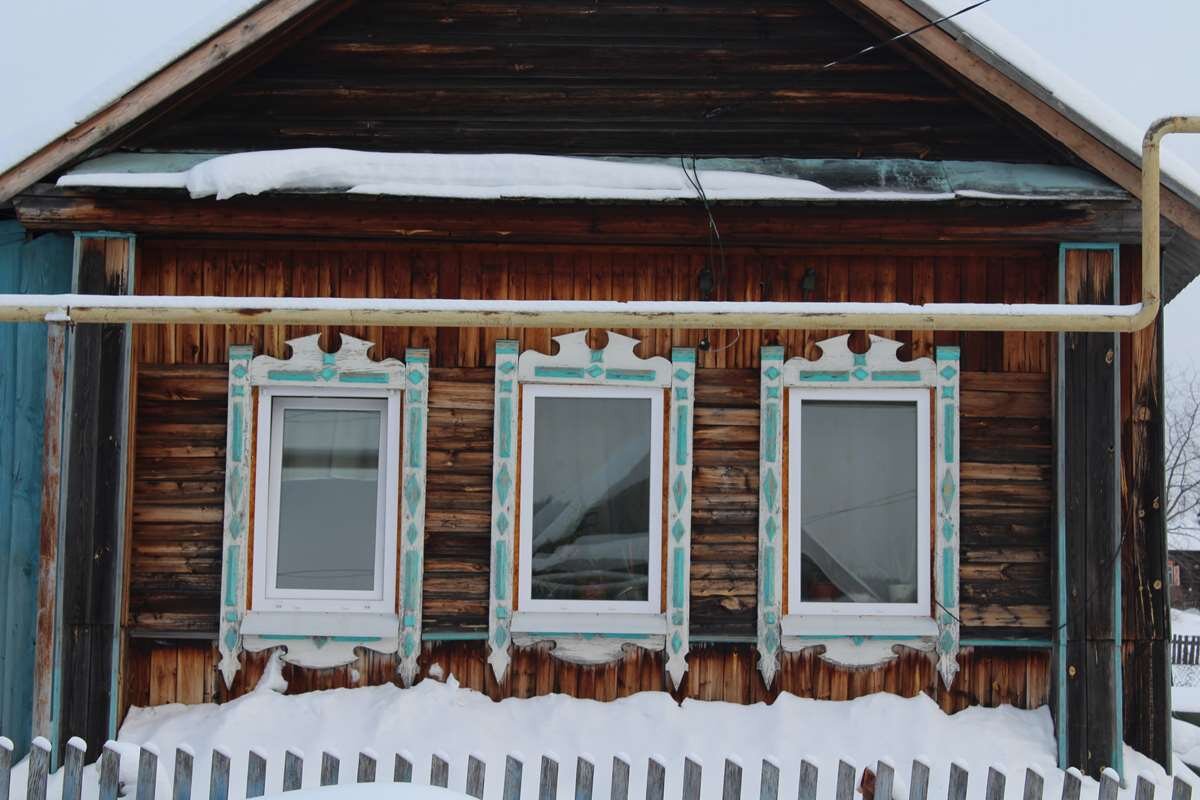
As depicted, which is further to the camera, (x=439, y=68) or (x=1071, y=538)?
(x=439, y=68)

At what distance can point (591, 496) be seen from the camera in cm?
645

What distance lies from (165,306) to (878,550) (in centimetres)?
415

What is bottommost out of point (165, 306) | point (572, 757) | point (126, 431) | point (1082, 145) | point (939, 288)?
point (572, 757)

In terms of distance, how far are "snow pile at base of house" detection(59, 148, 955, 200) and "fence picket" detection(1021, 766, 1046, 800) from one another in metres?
3.03

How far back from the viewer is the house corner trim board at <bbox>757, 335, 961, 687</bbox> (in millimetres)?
6246

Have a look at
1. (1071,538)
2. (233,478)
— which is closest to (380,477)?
(233,478)

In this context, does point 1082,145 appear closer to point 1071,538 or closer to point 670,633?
point 1071,538

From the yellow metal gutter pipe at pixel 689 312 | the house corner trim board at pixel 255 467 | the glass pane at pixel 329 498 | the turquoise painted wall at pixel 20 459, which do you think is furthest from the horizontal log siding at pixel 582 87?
the yellow metal gutter pipe at pixel 689 312

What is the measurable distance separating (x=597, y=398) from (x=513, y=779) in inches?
106

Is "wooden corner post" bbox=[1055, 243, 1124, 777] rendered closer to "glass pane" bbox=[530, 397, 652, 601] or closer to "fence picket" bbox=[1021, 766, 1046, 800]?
"fence picket" bbox=[1021, 766, 1046, 800]

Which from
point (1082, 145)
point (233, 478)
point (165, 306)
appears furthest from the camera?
point (233, 478)

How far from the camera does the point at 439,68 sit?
6.39 metres

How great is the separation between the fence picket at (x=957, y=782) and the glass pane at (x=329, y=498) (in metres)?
3.53

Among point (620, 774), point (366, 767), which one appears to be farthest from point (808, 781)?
point (366, 767)
